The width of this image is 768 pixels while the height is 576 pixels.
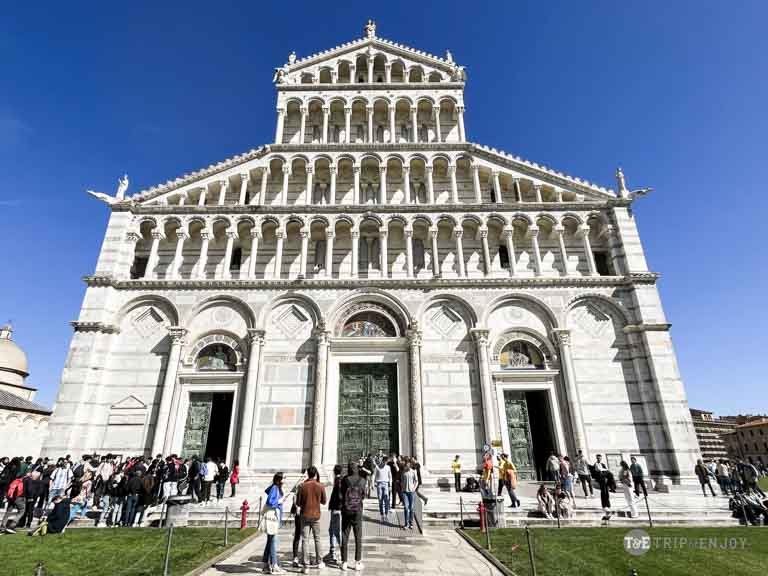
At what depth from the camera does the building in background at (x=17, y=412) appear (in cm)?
3256

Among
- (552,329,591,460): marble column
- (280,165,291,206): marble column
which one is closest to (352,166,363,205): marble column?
(280,165,291,206): marble column

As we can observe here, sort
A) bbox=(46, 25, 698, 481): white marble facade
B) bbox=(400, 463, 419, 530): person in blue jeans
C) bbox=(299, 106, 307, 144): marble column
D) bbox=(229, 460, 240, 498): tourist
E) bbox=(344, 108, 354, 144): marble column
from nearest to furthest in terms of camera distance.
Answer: bbox=(400, 463, 419, 530): person in blue jeans < bbox=(229, 460, 240, 498): tourist < bbox=(46, 25, 698, 481): white marble facade < bbox=(344, 108, 354, 144): marble column < bbox=(299, 106, 307, 144): marble column

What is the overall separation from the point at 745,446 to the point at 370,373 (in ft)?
291

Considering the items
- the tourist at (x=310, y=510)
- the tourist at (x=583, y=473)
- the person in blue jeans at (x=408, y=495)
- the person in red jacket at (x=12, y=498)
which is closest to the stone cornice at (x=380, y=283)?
the tourist at (x=583, y=473)

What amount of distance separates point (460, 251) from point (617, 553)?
13.9 meters

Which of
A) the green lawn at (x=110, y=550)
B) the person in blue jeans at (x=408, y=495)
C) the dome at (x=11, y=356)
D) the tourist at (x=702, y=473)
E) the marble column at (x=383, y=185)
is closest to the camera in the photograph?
the green lawn at (x=110, y=550)

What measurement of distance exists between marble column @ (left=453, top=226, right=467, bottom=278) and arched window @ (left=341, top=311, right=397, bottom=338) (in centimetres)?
423

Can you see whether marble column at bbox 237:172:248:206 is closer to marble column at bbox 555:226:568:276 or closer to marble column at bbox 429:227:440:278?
marble column at bbox 429:227:440:278

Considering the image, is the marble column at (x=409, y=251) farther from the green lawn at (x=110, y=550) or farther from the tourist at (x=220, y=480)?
the green lawn at (x=110, y=550)

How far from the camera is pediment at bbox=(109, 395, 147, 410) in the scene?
17.6m

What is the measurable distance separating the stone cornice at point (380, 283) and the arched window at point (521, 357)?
281cm

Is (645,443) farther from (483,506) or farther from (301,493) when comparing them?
(301,493)

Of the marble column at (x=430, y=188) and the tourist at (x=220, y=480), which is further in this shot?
the marble column at (x=430, y=188)

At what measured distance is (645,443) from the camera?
56.0 feet
